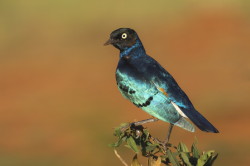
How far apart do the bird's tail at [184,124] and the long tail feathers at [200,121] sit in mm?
50

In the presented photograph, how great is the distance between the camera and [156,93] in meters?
6.13

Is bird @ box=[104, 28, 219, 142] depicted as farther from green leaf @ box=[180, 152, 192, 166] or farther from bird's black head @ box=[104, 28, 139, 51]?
green leaf @ box=[180, 152, 192, 166]

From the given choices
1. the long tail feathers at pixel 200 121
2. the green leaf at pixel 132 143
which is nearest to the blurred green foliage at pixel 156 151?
the green leaf at pixel 132 143

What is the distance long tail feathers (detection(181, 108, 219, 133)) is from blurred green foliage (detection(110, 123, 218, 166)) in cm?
75

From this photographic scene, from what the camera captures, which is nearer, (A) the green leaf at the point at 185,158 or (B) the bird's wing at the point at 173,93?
(A) the green leaf at the point at 185,158

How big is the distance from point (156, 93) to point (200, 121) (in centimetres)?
59

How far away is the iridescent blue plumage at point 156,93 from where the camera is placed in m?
5.91

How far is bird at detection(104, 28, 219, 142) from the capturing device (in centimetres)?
590

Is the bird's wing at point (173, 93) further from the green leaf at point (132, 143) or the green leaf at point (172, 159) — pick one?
the green leaf at point (172, 159)

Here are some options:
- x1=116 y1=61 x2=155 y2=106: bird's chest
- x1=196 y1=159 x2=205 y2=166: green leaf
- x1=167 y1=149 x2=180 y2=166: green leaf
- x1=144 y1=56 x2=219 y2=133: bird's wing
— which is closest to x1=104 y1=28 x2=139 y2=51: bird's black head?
x1=116 y1=61 x2=155 y2=106: bird's chest

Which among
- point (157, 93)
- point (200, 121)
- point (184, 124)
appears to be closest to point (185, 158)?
point (200, 121)

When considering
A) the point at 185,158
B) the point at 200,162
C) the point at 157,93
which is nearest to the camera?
the point at 200,162

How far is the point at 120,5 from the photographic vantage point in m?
28.5

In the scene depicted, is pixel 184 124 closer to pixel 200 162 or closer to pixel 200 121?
pixel 200 121
